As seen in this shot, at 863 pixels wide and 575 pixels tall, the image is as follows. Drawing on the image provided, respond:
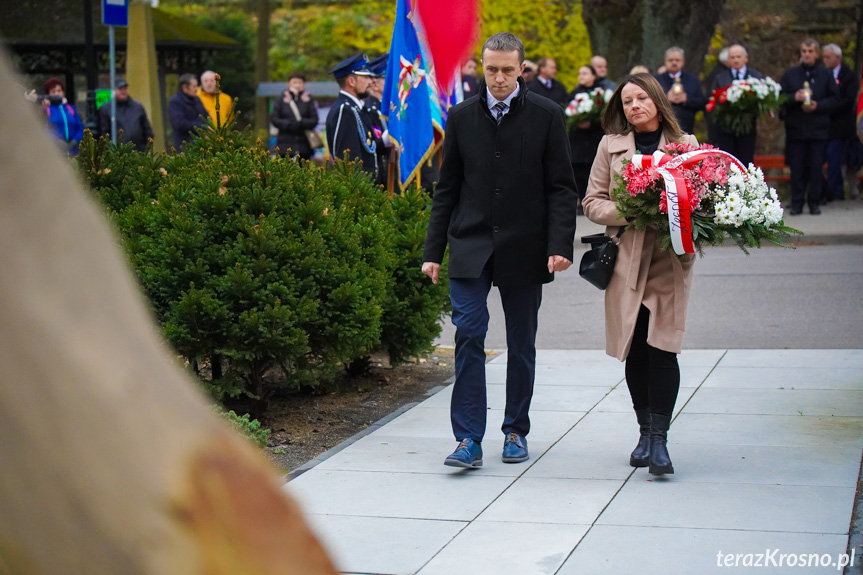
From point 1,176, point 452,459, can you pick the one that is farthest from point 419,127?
point 1,176

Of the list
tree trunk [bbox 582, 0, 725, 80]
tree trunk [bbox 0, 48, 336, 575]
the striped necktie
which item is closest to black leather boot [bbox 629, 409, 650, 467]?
the striped necktie

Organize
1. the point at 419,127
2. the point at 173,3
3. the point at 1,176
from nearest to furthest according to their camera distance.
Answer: the point at 1,176 → the point at 419,127 → the point at 173,3

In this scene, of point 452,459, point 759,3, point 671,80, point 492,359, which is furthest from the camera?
point 759,3

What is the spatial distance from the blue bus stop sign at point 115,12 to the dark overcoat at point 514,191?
9801mm

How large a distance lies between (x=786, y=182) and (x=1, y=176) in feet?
62.5

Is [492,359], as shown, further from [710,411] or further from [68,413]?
[68,413]

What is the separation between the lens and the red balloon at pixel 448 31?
9.39m

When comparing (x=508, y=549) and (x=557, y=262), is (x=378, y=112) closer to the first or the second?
(x=557, y=262)

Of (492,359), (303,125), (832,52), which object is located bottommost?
(492,359)

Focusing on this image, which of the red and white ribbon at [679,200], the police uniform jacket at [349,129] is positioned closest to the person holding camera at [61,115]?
the police uniform jacket at [349,129]

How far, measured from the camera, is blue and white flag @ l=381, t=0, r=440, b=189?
9102 millimetres

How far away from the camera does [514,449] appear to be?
5566mm

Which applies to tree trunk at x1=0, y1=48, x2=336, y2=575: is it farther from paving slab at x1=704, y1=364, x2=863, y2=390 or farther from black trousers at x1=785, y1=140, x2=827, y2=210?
black trousers at x1=785, y1=140, x2=827, y2=210

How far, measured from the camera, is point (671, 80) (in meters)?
15.7
